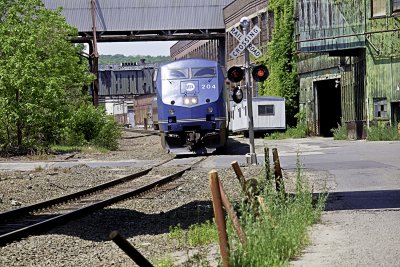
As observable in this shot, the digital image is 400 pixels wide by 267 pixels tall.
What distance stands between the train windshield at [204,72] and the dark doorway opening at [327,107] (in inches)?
694

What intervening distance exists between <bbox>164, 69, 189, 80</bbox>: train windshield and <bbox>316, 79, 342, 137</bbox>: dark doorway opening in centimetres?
1786

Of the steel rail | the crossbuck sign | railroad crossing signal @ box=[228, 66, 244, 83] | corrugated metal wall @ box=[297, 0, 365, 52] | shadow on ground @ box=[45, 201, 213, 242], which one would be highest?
corrugated metal wall @ box=[297, 0, 365, 52]

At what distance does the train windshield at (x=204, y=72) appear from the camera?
94.4 ft

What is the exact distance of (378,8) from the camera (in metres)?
36.6

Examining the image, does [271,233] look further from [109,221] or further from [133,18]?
[133,18]

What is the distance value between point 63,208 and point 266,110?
3144 cm

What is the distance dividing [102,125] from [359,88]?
1250cm

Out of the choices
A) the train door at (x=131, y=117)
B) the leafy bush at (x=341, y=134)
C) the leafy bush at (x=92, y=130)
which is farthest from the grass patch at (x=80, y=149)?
the train door at (x=131, y=117)

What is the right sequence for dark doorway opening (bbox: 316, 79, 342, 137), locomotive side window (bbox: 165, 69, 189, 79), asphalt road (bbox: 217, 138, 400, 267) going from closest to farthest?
asphalt road (bbox: 217, 138, 400, 267), locomotive side window (bbox: 165, 69, 189, 79), dark doorway opening (bbox: 316, 79, 342, 137)

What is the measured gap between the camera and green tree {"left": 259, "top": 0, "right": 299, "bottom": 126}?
4934cm

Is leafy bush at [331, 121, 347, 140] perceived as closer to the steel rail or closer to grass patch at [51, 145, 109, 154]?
grass patch at [51, 145, 109, 154]

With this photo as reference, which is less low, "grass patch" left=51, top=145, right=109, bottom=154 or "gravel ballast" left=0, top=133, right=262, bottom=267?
"grass patch" left=51, top=145, right=109, bottom=154

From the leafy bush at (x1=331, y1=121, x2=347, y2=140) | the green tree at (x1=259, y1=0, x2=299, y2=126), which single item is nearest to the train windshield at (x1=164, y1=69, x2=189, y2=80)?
the leafy bush at (x1=331, y1=121, x2=347, y2=140)

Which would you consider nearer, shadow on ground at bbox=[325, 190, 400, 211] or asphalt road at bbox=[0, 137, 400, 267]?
asphalt road at bbox=[0, 137, 400, 267]
